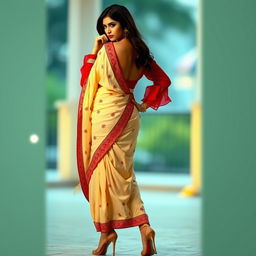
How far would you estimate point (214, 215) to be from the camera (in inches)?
128

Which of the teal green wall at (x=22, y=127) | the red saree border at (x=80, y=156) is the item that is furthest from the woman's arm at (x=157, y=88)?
the teal green wall at (x=22, y=127)

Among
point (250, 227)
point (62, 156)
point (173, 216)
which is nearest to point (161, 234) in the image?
point (173, 216)

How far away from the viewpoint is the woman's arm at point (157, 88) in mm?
4426

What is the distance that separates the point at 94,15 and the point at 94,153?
5.14 metres

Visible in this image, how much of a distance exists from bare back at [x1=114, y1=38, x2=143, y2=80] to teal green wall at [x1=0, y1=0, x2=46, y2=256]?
897 millimetres

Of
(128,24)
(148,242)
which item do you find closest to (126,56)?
(128,24)

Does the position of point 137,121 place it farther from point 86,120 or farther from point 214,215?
point 214,215

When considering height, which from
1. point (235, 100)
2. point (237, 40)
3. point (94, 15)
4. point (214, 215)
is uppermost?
point (94, 15)

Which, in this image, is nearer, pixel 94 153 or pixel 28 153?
pixel 28 153

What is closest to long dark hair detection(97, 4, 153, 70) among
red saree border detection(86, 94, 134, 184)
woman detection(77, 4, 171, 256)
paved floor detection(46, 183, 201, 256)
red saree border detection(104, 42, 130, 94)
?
woman detection(77, 4, 171, 256)

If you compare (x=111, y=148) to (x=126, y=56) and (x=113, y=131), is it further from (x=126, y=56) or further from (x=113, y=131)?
(x=126, y=56)

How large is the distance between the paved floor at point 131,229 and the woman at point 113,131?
0.23 metres

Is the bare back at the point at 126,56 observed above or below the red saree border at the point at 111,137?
above

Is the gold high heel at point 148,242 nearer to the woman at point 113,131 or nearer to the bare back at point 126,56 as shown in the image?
the woman at point 113,131
